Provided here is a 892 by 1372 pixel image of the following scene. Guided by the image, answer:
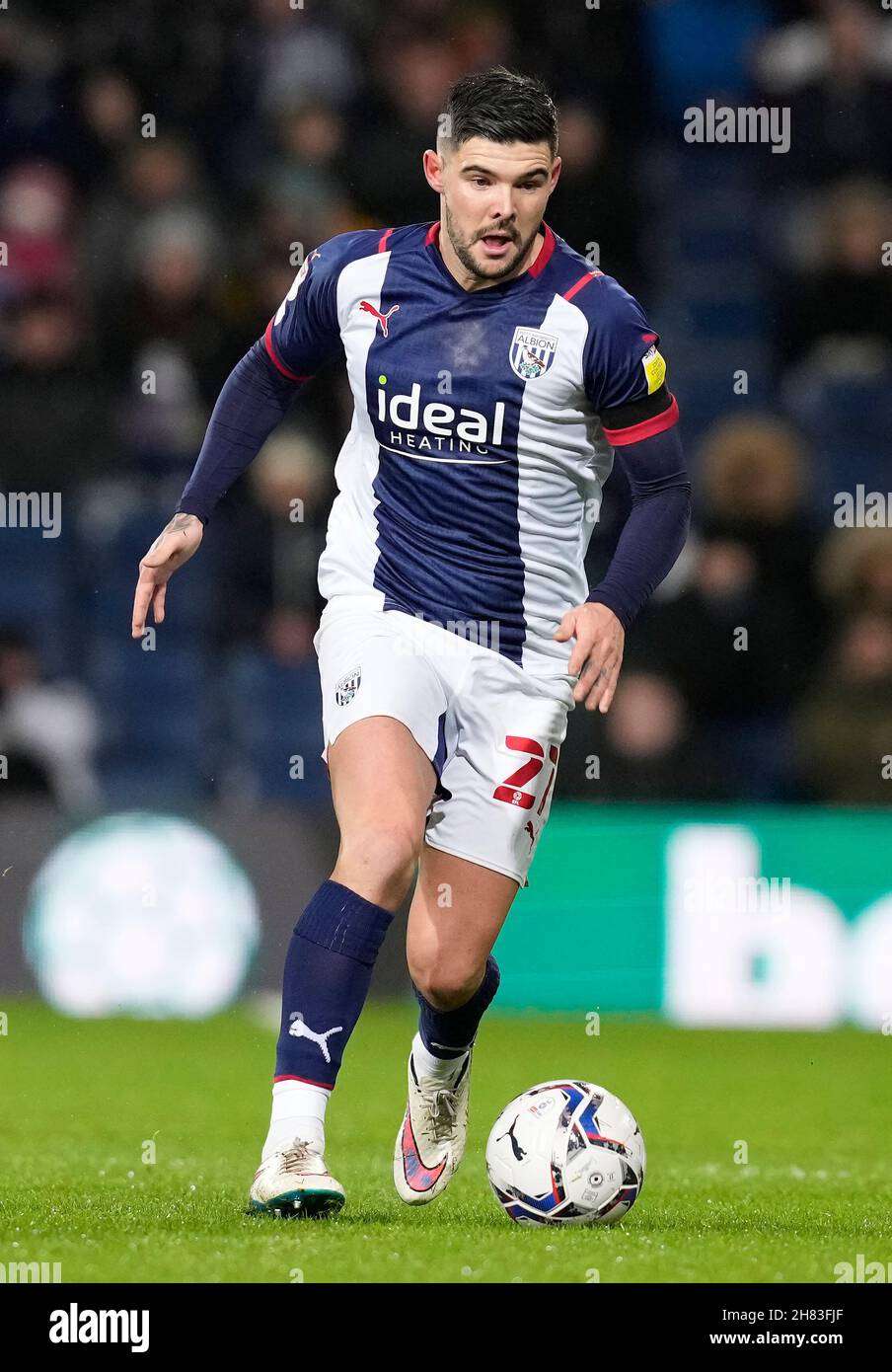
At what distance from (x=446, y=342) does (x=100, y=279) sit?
6189mm

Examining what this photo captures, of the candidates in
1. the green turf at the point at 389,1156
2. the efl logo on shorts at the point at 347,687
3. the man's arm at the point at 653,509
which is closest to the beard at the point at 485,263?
the man's arm at the point at 653,509

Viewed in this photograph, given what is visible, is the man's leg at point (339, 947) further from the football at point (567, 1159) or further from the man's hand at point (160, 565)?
the man's hand at point (160, 565)

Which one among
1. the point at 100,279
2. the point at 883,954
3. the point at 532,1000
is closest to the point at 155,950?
the point at 532,1000

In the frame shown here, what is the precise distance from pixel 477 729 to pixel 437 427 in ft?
2.24

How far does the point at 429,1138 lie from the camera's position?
16.4 feet

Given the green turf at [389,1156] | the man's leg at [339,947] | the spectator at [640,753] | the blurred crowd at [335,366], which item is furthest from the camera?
the blurred crowd at [335,366]

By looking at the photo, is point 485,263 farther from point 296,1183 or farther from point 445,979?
point 296,1183

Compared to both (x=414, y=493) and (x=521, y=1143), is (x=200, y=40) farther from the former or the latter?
(x=521, y=1143)

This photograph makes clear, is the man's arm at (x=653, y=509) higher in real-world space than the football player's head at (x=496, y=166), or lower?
lower

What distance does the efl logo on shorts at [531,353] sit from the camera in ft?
15.6

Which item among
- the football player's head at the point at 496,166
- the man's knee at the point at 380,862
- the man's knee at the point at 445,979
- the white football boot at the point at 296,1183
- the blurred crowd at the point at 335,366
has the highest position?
the blurred crowd at the point at 335,366

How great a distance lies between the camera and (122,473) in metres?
10.1

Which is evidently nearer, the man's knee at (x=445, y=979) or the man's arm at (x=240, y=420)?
the man's knee at (x=445, y=979)

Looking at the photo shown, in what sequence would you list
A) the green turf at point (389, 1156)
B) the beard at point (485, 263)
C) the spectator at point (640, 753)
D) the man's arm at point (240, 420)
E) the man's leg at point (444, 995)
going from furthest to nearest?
the spectator at point (640, 753), the man's arm at point (240, 420), the man's leg at point (444, 995), the beard at point (485, 263), the green turf at point (389, 1156)
